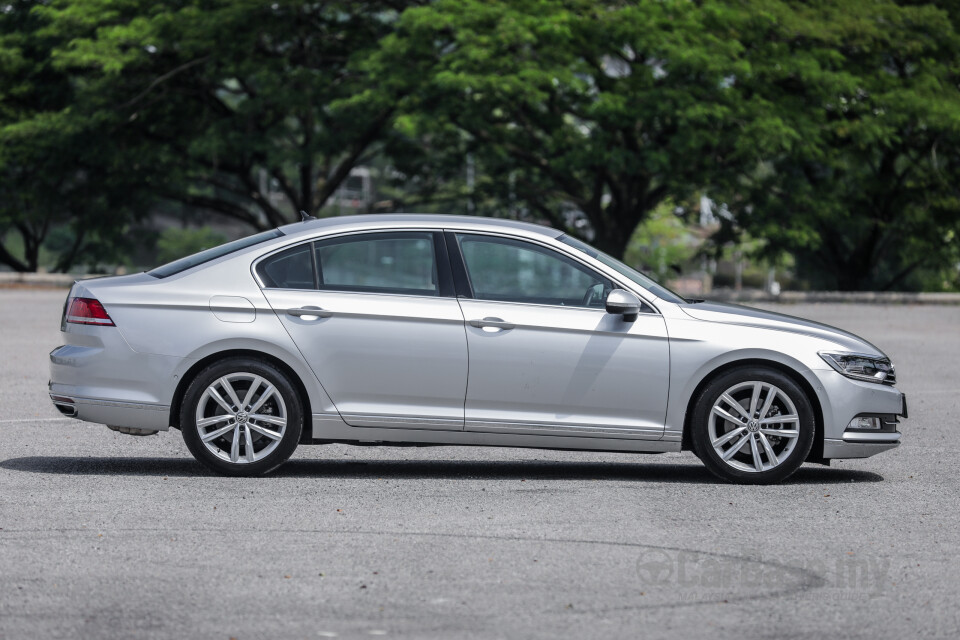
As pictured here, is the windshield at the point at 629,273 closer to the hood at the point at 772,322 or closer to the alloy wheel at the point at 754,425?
the hood at the point at 772,322

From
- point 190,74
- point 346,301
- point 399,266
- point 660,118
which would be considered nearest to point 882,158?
point 660,118

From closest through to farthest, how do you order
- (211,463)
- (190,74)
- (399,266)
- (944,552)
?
(944,552) < (211,463) < (399,266) < (190,74)

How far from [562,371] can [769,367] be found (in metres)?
1.22

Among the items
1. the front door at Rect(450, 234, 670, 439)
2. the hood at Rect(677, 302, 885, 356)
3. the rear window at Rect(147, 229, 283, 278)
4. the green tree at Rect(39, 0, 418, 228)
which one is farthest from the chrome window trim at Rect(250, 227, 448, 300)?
the green tree at Rect(39, 0, 418, 228)

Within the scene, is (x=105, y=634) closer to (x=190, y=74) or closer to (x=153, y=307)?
(x=153, y=307)

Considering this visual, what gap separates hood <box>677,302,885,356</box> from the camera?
27.3 ft

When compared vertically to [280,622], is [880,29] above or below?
above

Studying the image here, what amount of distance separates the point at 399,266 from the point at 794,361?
348 cm

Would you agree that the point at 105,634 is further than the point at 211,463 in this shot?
No

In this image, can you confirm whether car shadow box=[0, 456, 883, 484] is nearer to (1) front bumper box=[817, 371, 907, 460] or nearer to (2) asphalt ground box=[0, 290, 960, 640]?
(2) asphalt ground box=[0, 290, 960, 640]

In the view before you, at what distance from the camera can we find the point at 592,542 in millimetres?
6508

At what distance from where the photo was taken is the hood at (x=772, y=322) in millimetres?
8336

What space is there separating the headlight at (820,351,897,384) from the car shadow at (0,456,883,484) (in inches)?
25.7

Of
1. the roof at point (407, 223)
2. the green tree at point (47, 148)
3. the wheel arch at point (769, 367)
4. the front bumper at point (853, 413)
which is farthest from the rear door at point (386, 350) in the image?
the green tree at point (47, 148)
